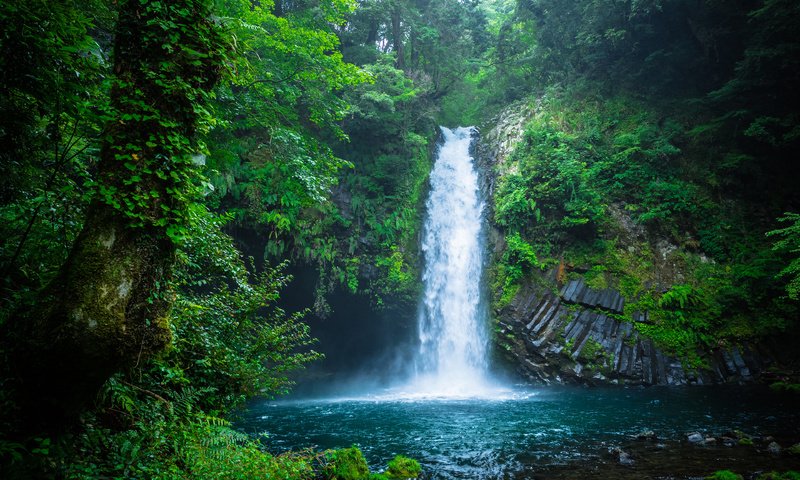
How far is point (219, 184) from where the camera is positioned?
13023 mm

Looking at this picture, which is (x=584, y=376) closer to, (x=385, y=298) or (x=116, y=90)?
(x=385, y=298)

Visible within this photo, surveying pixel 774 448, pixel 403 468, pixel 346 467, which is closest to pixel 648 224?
pixel 774 448

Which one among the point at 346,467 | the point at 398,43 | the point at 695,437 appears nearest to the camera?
the point at 346,467

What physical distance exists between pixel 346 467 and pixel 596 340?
34.6 ft

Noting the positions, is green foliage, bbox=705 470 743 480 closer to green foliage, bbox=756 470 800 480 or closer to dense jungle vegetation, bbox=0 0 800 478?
green foliage, bbox=756 470 800 480

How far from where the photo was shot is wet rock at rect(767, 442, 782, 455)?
239 inches

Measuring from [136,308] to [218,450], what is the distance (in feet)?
6.94

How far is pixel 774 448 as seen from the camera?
6.17m

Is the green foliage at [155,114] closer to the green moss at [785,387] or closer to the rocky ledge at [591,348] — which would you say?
the rocky ledge at [591,348]

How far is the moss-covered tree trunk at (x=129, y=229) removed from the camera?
249cm

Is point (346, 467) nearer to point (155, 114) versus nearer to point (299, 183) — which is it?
point (155, 114)

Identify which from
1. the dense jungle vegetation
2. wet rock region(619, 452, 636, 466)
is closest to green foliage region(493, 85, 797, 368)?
the dense jungle vegetation

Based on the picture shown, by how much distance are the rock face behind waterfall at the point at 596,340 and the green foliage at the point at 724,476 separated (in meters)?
7.52

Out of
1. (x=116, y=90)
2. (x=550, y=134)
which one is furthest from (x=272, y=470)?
(x=550, y=134)
